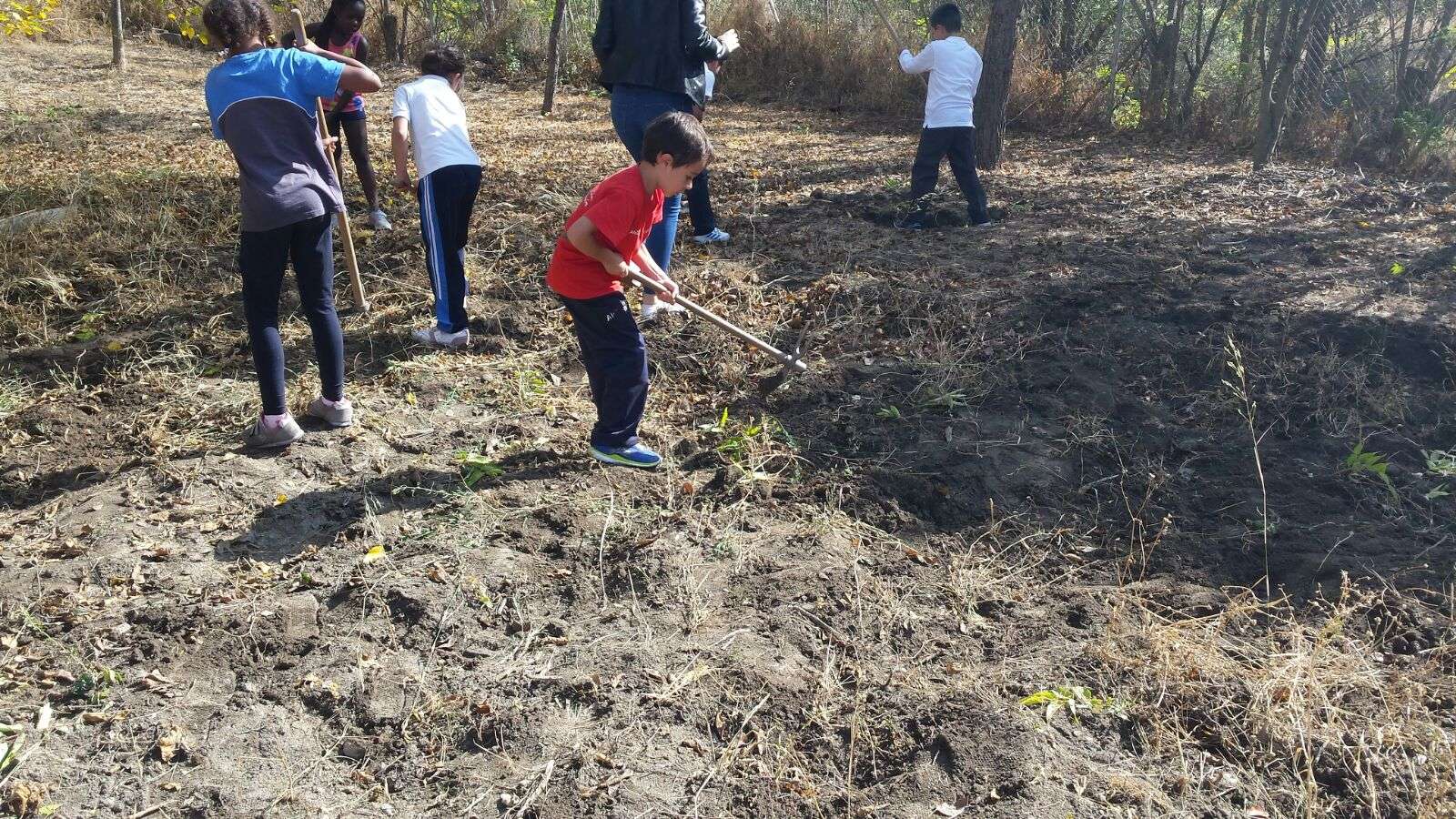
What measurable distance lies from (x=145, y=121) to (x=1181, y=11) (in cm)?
1058

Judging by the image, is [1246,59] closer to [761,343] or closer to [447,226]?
[761,343]

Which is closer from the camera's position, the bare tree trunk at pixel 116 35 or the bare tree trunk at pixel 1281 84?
the bare tree trunk at pixel 1281 84

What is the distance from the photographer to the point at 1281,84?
863 centimetres

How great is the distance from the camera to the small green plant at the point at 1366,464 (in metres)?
3.91

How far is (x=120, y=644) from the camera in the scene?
9.57 feet

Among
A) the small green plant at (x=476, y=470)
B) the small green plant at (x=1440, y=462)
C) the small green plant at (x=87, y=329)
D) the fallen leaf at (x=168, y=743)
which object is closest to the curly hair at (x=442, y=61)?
the small green plant at (x=476, y=470)

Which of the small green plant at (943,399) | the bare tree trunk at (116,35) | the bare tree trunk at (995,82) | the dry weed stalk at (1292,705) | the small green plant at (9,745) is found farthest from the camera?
the bare tree trunk at (116,35)

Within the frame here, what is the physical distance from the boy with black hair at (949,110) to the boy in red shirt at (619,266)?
11.9 ft

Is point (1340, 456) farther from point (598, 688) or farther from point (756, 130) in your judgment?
point (756, 130)

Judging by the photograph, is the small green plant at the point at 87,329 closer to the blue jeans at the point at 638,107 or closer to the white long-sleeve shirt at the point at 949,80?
the blue jeans at the point at 638,107

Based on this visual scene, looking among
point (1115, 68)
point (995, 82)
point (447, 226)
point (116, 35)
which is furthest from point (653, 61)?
point (116, 35)

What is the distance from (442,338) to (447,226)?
57 cm

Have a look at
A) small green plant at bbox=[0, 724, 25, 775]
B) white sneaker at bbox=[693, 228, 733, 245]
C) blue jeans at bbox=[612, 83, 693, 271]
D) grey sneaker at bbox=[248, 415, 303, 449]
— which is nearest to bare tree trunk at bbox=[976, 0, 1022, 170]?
white sneaker at bbox=[693, 228, 733, 245]

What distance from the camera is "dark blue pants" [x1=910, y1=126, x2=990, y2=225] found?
22.3ft
